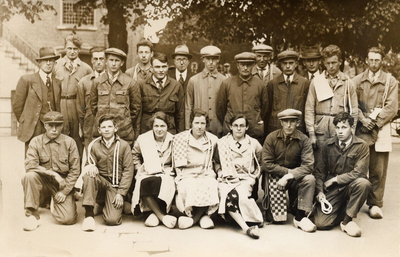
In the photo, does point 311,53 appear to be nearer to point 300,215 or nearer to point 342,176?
point 342,176

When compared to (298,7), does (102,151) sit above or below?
below

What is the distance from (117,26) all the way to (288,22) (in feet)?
8.28

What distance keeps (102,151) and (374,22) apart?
408cm

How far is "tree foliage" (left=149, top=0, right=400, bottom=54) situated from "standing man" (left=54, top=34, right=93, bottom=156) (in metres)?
1.25

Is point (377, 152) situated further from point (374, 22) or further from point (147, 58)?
point (147, 58)

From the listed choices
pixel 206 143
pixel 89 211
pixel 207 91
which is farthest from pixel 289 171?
pixel 89 211

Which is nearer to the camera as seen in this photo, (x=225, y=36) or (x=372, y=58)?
(x=372, y=58)

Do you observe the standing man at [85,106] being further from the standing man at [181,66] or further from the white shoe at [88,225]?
the white shoe at [88,225]

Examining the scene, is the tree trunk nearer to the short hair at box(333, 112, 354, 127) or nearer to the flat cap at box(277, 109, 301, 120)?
the flat cap at box(277, 109, 301, 120)

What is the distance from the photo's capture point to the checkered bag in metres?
4.43

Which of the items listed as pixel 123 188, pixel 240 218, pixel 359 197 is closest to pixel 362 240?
pixel 359 197

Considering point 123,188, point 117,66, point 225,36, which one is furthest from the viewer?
point 225,36

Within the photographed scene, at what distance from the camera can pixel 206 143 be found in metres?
4.65

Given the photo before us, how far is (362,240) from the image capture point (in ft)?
13.5
